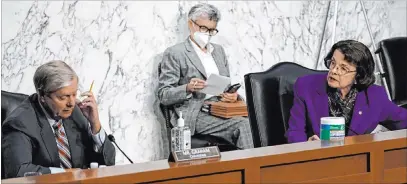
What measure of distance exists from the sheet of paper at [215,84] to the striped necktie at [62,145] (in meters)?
1.76

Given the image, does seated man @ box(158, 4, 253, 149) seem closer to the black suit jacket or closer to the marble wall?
the marble wall

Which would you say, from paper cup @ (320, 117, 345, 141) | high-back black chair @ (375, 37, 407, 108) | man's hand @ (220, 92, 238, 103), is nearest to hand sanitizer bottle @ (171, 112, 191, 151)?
man's hand @ (220, 92, 238, 103)

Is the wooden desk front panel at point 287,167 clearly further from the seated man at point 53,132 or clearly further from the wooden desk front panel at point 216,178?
the seated man at point 53,132

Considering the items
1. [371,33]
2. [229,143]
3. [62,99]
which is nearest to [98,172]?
[62,99]

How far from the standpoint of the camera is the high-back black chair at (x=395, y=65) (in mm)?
6082

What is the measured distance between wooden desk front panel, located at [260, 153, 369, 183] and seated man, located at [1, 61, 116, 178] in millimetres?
1179

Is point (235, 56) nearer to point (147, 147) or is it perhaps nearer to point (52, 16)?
point (147, 147)

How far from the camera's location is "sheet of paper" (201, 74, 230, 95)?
5133 mm

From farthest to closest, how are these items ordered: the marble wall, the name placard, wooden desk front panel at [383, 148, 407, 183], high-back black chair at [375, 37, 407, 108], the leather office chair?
high-back black chair at [375, 37, 407, 108] < the marble wall < the leather office chair < wooden desk front panel at [383, 148, 407, 183] < the name placard

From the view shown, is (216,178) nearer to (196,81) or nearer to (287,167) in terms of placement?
(287,167)

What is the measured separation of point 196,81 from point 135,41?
612mm

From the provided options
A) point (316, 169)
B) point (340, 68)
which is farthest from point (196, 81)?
point (316, 169)

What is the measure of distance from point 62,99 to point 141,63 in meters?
1.99

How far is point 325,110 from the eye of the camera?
3.85m
